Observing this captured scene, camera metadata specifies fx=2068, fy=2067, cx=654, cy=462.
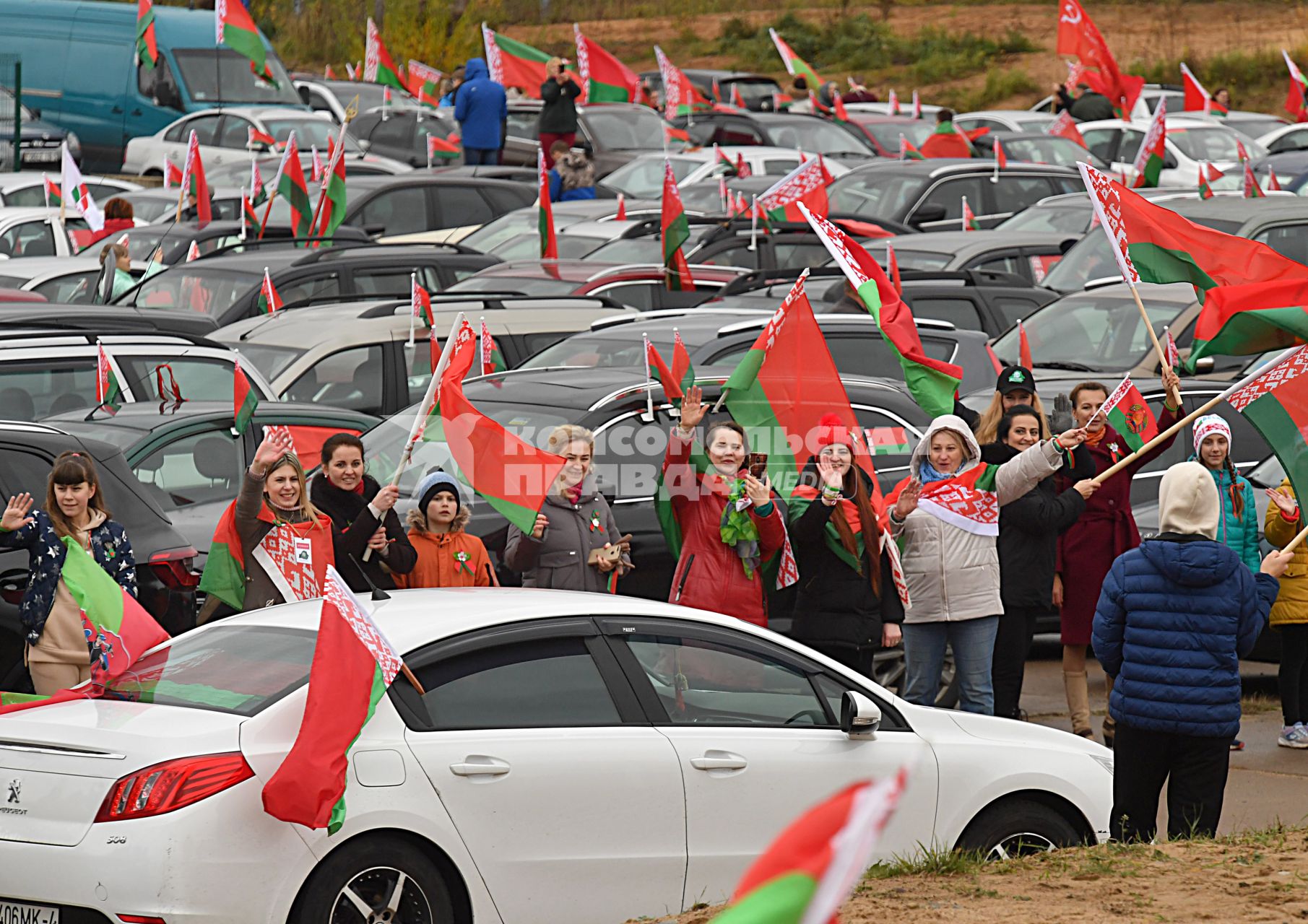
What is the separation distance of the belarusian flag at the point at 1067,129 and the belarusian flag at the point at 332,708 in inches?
935

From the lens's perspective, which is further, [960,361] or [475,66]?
[475,66]

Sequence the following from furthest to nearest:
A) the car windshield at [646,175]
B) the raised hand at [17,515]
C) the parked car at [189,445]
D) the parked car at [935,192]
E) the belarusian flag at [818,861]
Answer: the car windshield at [646,175], the parked car at [935,192], the parked car at [189,445], the raised hand at [17,515], the belarusian flag at [818,861]

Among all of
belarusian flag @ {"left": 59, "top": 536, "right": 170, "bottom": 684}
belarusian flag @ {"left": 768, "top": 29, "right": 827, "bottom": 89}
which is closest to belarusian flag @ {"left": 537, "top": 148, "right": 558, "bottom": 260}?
belarusian flag @ {"left": 768, "top": 29, "right": 827, "bottom": 89}

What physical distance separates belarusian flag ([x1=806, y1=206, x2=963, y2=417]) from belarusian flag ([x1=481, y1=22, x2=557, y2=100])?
59.4 feet

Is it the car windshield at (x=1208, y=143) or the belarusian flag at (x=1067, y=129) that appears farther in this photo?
the car windshield at (x=1208, y=143)

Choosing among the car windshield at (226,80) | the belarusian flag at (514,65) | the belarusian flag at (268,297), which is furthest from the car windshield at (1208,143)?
the belarusian flag at (268,297)

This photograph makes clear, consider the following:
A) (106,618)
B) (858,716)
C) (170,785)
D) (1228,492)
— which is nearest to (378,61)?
(1228,492)

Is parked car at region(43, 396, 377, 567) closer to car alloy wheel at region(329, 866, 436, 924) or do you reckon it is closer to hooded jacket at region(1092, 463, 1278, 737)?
car alloy wheel at region(329, 866, 436, 924)

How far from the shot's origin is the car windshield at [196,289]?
17.2m

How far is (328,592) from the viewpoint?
634cm

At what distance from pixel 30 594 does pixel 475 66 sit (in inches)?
773

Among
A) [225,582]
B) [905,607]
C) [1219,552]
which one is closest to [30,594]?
[225,582]

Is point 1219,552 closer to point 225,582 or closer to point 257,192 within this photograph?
point 225,582

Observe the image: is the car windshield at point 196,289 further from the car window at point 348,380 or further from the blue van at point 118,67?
the blue van at point 118,67
